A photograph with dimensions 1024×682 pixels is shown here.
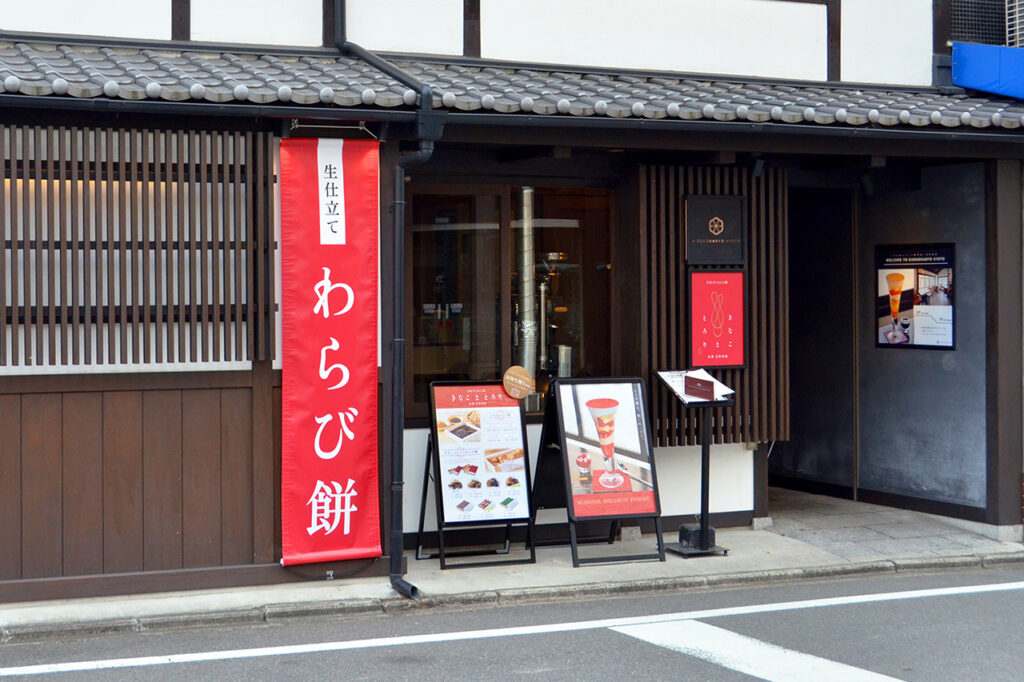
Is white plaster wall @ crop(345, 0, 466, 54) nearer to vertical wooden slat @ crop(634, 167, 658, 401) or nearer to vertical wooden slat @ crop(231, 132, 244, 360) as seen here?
vertical wooden slat @ crop(231, 132, 244, 360)

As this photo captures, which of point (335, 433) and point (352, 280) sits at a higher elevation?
point (352, 280)

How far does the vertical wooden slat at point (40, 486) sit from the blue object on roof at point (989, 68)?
9021 mm

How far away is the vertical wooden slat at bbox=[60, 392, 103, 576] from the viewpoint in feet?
28.1

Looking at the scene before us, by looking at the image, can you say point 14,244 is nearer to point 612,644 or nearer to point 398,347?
point 398,347

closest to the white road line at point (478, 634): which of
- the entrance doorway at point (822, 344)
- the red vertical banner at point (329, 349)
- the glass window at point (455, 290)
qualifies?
the red vertical banner at point (329, 349)

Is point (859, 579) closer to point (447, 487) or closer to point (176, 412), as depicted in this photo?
point (447, 487)

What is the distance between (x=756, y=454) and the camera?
1134 cm

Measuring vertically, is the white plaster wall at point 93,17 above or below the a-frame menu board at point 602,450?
above

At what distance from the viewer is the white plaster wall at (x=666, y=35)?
1052 centimetres

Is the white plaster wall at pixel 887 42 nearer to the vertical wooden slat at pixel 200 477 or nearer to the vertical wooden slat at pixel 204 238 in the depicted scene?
the vertical wooden slat at pixel 204 238

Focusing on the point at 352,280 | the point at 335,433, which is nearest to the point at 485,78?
the point at 352,280

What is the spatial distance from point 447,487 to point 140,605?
2.61 metres

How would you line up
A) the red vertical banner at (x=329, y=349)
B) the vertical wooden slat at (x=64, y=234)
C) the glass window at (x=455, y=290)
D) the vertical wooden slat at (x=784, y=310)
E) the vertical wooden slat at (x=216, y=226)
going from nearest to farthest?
the vertical wooden slat at (x=64, y=234), the vertical wooden slat at (x=216, y=226), the red vertical banner at (x=329, y=349), the glass window at (x=455, y=290), the vertical wooden slat at (x=784, y=310)

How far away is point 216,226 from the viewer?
8.73 m
